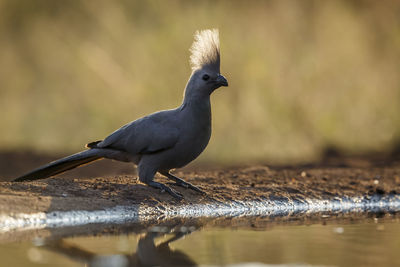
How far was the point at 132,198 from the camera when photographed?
7.22 meters

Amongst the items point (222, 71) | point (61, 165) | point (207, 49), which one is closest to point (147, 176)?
point (61, 165)

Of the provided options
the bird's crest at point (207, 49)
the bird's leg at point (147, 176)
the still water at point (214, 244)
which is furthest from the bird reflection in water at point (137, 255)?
the bird's crest at point (207, 49)

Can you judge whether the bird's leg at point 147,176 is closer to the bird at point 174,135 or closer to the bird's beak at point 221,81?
the bird at point 174,135

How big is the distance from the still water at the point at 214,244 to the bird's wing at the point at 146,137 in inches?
46.2

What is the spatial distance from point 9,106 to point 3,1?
2976 mm

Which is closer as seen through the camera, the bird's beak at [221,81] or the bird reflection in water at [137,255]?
the bird reflection in water at [137,255]

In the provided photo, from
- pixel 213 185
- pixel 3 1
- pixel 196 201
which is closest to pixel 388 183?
pixel 213 185

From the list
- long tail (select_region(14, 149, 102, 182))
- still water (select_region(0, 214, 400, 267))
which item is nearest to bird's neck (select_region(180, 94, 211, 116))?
long tail (select_region(14, 149, 102, 182))

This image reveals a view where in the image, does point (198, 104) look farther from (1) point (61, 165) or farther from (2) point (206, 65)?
(1) point (61, 165)

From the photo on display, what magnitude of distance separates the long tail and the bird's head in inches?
57.9

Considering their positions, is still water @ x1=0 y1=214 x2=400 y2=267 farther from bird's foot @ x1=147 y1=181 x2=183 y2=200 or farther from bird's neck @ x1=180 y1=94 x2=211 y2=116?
bird's neck @ x1=180 y1=94 x2=211 y2=116

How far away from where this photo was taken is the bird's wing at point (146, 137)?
7.48 meters

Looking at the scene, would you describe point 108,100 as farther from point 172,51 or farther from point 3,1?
point 3,1

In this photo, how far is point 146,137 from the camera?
7598mm
